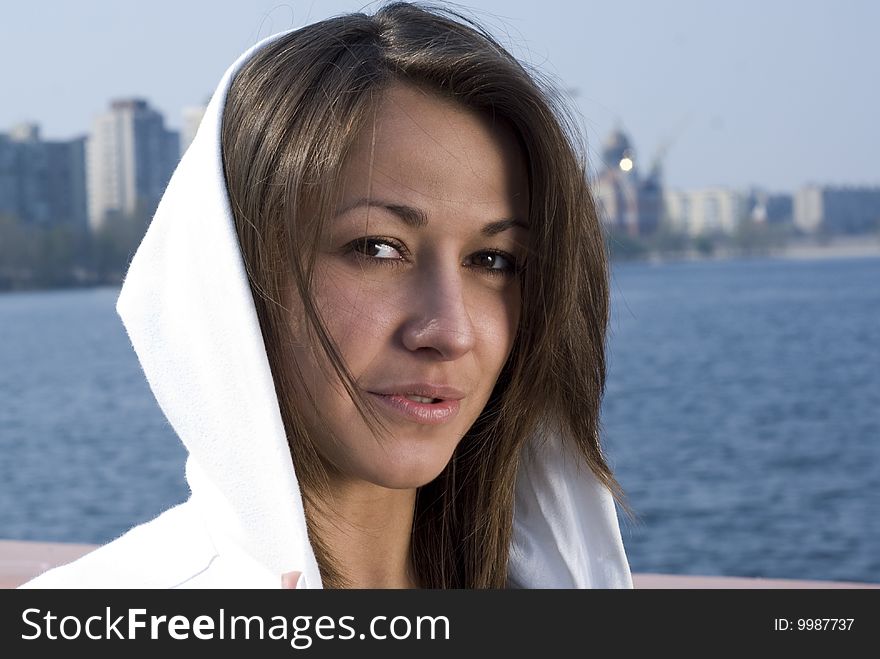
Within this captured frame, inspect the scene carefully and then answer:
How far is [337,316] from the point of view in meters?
1.20

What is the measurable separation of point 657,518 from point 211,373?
21268 millimetres

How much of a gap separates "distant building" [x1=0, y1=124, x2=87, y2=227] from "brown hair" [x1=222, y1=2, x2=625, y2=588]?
5314 cm

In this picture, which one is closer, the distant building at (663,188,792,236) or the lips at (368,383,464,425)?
the lips at (368,383,464,425)

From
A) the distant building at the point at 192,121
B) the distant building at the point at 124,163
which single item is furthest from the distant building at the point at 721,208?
the distant building at the point at 192,121

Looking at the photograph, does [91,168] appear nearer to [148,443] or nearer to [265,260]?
[148,443]

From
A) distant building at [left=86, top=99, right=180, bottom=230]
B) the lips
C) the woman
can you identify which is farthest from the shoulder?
distant building at [left=86, top=99, right=180, bottom=230]

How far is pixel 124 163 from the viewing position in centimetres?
5188

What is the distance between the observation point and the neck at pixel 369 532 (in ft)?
4.57

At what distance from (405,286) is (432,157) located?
0.14 m

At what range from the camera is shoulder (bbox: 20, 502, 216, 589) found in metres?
1.15

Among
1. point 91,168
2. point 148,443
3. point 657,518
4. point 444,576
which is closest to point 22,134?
point 91,168

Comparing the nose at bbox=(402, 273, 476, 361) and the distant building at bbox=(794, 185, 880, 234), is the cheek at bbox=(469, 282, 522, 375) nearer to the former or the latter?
the nose at bbox=(402, 273, 476, 361)

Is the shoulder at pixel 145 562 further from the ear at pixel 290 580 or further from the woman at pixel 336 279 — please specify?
the ear at pixel 290 580

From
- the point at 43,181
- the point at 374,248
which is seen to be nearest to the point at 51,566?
the point at 374,248
